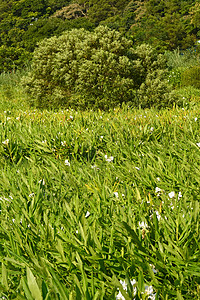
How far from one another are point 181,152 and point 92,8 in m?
49.5

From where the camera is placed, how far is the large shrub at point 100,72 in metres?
9.09

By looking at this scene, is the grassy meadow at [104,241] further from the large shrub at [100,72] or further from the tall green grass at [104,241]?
the large shrub at [100,72]

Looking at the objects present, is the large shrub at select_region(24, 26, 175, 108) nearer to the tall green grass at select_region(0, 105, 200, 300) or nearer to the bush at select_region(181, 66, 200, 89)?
the bush at select_region(181, 66, 200, 89)

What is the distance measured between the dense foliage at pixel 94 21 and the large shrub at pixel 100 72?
1748 centimetres

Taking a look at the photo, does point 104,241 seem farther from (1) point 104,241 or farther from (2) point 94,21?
(2) point 94,21

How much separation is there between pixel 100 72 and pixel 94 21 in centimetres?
3885

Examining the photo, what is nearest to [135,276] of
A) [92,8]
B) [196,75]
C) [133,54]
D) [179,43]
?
[133,54]

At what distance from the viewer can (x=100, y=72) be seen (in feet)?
29.7

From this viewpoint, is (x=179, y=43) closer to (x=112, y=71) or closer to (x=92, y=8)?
(x=92, y=8)

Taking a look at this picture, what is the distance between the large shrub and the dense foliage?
57.3 feet

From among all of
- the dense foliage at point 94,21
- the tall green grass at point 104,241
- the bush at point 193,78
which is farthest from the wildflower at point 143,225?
the dense foliage at point 94,21

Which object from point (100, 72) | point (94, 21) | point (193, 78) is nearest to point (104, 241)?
point (100, 72)

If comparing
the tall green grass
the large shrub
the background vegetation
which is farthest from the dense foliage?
the tall green grass

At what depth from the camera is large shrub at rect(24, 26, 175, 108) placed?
9.09 m
